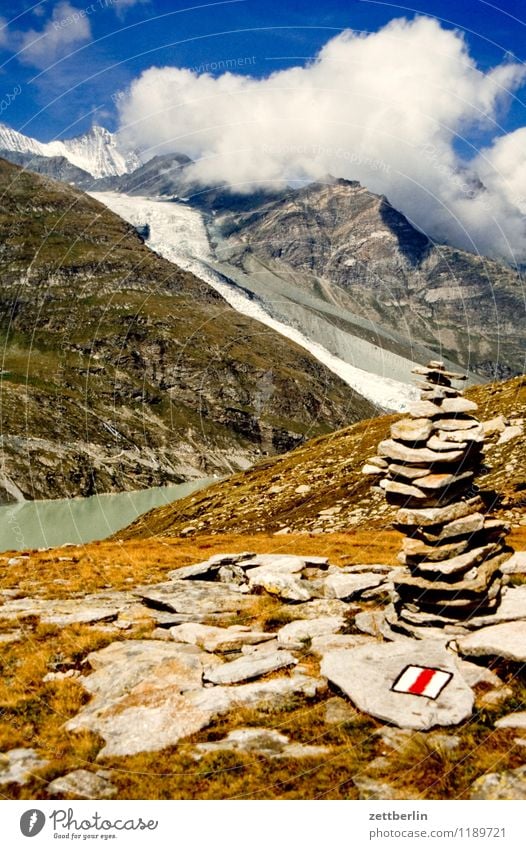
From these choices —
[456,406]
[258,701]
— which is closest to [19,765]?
[258,701]

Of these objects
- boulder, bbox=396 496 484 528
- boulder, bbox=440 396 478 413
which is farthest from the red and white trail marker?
boulder, bbox=440 396 478 413

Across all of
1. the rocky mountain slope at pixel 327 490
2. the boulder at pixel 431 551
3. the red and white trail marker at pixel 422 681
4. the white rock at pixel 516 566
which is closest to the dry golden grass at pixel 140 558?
the rocky mountain slope at pixel 327 490

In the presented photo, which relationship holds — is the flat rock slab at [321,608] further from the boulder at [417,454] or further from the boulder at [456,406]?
the boulder at [456,406]

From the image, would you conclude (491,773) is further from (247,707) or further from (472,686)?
(247,707)

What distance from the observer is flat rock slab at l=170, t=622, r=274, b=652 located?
19294mm

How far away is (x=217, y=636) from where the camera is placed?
20156mm

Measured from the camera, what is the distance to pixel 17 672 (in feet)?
59.3

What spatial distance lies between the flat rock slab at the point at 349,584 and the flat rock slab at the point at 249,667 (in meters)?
6.46

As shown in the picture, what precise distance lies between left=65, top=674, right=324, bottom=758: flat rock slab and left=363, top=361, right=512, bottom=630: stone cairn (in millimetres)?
4931

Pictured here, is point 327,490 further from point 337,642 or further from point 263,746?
point 263,746

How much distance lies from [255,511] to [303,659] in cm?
5162

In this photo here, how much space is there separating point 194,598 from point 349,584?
6.54 meters

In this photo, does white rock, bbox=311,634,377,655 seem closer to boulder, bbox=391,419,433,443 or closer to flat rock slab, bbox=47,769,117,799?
boulder, bbox=391,419,433,443

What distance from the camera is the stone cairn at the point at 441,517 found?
1831cm
